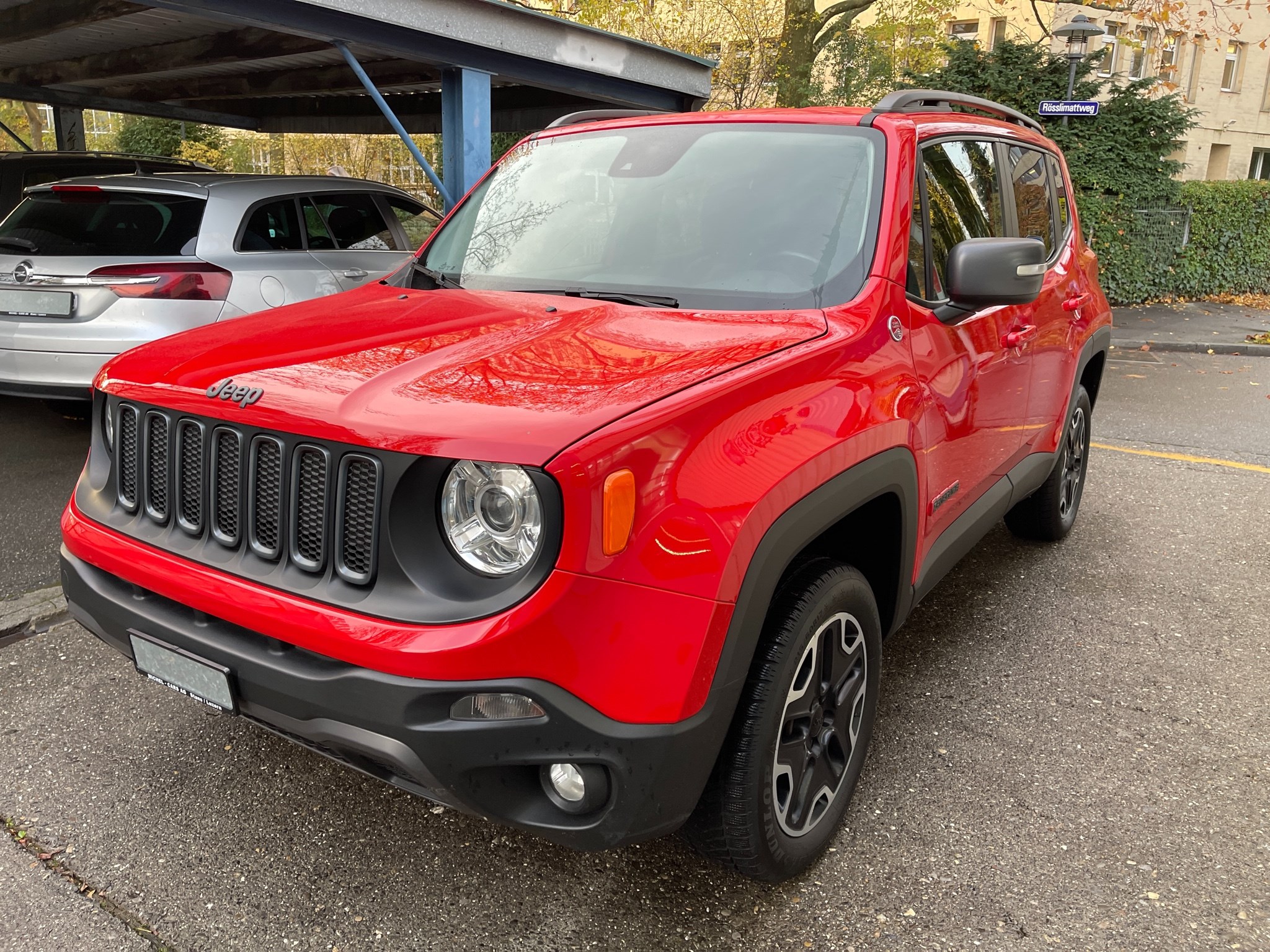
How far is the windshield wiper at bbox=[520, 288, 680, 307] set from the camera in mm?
2717

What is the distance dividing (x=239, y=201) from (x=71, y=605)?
12.3 feet

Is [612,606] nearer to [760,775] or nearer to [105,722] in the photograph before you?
[760,775]

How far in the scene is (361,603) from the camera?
191 cm

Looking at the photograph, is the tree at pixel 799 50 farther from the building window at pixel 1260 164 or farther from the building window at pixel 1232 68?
the building window at pixel 1260 164

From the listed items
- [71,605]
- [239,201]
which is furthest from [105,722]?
[239,201]

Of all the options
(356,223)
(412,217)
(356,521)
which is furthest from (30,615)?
(412,217)

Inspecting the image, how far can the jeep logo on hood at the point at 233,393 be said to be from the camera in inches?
81.7

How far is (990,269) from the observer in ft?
8.86

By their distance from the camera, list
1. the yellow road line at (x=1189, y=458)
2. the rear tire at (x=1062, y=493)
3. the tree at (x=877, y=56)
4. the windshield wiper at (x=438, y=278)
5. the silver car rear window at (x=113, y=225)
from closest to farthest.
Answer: the windshield wiper at (x=438, y=278) < the rear tire at (x=1062, y=493) < the silver car rear window at (x=113, y=225) < the yellow road line at (x=1189, y=458) < the tree at (x=877, y=56)

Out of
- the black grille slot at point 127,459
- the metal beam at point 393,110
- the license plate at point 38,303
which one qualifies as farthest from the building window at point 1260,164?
the black grille slot at point 127,459

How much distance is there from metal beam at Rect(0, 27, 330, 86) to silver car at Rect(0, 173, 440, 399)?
233 cm

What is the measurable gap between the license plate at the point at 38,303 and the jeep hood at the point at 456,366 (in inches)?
120

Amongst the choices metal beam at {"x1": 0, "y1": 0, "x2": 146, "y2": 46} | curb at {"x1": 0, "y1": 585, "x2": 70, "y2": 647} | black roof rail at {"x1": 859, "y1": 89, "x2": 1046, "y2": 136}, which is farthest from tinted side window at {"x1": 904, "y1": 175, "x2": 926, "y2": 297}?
metal beam at {"x1": 0, "y1": 0, "x2": 146, "y2": 46}

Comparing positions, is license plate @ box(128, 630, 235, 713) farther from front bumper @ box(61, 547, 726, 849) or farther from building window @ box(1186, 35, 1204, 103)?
building window @ box(1186, 35, 1204, 103)
